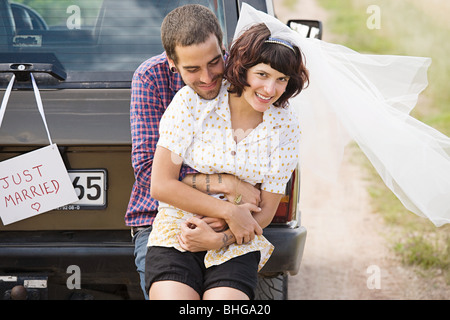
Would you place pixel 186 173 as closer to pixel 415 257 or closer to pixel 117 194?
pixel 117 194

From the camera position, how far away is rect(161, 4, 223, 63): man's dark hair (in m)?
2.27

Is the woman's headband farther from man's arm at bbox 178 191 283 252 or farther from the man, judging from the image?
man's arm at bbox 178 191 283 252

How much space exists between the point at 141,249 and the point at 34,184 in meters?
0.58

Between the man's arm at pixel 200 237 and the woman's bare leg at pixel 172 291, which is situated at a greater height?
the man's arm at pixel 200 237

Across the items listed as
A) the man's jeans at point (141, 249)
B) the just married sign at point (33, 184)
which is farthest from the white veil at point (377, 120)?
the just married sign at point (33, 184)

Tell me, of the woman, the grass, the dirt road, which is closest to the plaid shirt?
the woman

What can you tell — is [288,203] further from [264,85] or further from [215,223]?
[264,85]

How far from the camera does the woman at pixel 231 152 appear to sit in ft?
7.52

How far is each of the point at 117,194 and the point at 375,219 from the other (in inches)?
136

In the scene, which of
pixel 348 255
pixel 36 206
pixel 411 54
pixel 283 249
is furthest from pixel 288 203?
pixel 411 54

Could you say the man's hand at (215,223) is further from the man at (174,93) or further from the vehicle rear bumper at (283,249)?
the vehicle rear bumper at (283,249)

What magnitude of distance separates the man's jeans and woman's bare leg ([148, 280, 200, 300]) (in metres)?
0.18

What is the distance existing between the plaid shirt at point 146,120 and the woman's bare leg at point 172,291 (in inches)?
14.9
